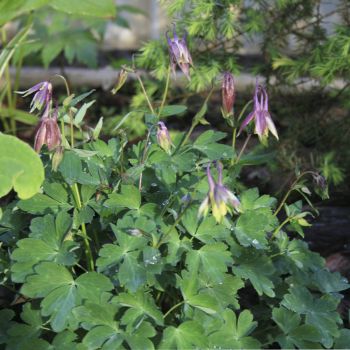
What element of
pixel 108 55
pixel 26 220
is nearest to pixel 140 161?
pixel 26 220

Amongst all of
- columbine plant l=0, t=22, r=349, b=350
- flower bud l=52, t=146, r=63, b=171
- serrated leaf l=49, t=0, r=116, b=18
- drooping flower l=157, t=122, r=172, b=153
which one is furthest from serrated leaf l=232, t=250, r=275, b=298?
serrated leaf l=49, t=0, r=116, b=18

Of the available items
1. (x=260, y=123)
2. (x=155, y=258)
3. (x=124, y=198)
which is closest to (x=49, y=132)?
(x=124, y=198)

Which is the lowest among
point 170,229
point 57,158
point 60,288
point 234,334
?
point 234,334

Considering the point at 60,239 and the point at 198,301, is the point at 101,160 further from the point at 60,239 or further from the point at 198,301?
the point at 198,301

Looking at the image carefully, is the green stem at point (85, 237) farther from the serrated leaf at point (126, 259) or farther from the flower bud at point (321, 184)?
the flower bud at point (321, 184)

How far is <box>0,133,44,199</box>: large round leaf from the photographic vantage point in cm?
131

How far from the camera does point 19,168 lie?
4.37ft

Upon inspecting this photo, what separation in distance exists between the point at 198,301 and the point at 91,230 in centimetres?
37

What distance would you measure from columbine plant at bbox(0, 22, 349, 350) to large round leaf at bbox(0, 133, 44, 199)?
35mm

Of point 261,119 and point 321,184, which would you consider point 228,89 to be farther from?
point 321,184

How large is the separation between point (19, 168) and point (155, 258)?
13.3 inches

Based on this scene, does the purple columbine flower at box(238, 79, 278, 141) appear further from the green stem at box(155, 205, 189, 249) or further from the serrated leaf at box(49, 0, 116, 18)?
the serrated leaf at box(49, 0, 116, 18)

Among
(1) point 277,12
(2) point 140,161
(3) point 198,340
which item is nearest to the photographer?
(3) point 198,340

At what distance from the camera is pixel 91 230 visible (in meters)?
1.55
